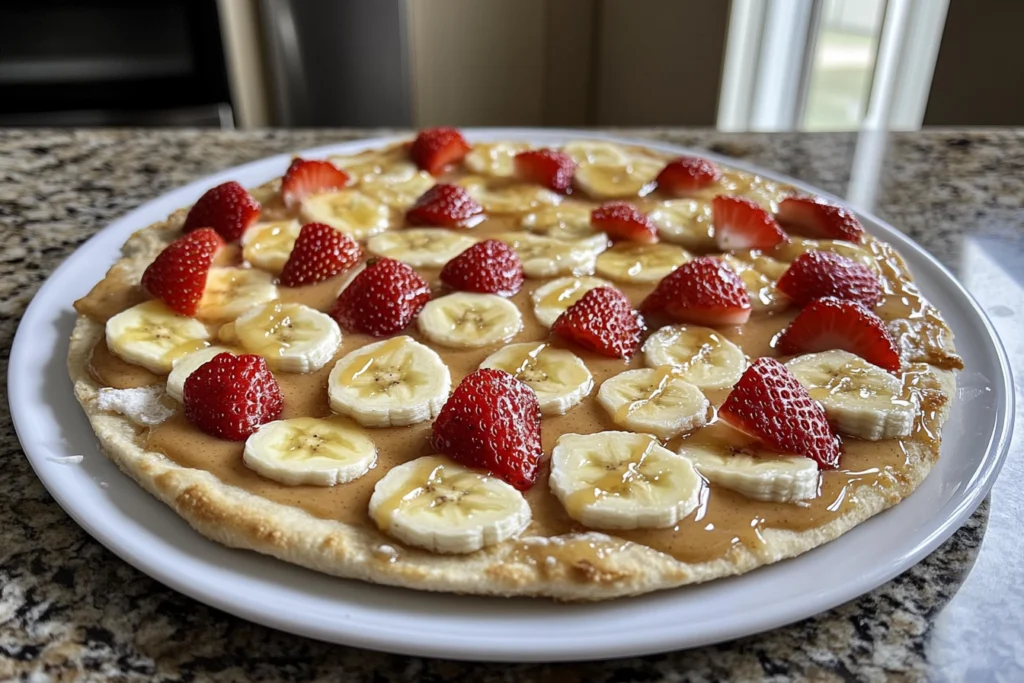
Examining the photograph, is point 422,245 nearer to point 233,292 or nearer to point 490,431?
point 233,292

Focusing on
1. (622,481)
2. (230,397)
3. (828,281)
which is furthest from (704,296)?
(230,397)

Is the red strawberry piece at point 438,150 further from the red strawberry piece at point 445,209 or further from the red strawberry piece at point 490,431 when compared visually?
the red strawberry piece at point 490,431

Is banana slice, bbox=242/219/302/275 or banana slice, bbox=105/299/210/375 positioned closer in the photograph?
banana slice, bbox=105/299/210/375

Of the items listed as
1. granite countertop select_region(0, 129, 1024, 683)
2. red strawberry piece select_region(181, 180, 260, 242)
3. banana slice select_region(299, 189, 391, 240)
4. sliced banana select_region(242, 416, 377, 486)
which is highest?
red strawberry piece select_region(181, 180, 260, 242)

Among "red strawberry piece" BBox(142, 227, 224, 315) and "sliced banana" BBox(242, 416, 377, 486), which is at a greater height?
"red strawberry piece" BBox(142, 227, 224, 315)

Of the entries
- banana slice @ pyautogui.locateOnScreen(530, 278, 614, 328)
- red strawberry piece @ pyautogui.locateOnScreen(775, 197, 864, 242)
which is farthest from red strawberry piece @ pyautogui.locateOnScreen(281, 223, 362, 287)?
red strawberry piece @ pyautogui.locateOnScreen(775, 197, 864, 242)

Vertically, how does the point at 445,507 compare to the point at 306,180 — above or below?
below

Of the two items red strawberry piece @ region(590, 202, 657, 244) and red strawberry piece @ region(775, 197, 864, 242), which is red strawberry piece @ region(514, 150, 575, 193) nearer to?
red strawberry piece @ region(590, 202, 657, 244)
